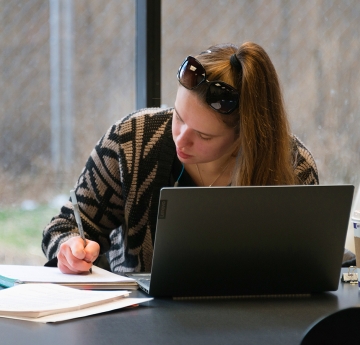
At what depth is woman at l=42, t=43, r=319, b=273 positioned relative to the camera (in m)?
1.54

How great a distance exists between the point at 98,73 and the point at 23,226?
0.63 metres

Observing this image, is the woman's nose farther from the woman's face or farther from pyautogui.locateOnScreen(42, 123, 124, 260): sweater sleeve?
pyautogui.locateOnScreen(42, 123, 124, 260): sweater sleeve

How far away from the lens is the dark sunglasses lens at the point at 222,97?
4.99 feet

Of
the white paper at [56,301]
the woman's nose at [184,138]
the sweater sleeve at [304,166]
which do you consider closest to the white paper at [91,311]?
the white paper at [56,301]

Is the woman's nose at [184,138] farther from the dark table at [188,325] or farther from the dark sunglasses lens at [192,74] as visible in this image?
the dark table at [188,325]

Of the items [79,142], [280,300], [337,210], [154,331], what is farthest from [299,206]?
[79,142]

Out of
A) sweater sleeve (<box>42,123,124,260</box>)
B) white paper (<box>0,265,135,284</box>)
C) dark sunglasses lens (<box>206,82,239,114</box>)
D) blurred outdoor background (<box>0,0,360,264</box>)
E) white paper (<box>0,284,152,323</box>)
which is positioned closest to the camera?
white paper (<box>0,284,152,323</box>)

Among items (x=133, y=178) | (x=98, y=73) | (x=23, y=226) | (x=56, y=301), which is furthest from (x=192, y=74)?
(x=23, y=226)

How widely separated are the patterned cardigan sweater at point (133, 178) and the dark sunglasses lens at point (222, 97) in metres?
0.30

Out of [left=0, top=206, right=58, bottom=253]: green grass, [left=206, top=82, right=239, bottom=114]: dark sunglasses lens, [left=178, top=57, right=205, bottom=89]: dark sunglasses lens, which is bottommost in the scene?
[left=0, top=206, right=58, bottom=253]: green grass

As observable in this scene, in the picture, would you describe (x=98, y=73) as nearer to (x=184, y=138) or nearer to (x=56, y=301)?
(x=184, y=138)

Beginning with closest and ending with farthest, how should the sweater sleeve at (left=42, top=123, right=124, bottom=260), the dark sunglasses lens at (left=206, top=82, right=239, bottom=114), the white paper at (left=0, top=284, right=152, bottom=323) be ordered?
the white paper at (left=0, top=284, right=152, bottom=323)
the dark sunglasses lens at (left=206, top=82, right=239, bottom=114)
the sweater sleeve at (left=42, top=123, right=124, bottom=260)

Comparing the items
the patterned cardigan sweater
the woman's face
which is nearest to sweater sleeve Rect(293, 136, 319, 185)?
the patterned cardigan sweater

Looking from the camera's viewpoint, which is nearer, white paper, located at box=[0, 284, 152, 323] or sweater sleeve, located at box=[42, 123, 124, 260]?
white paper, located at box=[0, 284, 152, 323]
